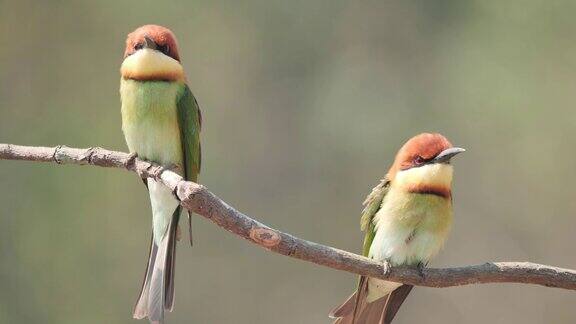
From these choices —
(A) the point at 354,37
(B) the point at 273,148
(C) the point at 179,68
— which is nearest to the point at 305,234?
(B) the point at 273,148

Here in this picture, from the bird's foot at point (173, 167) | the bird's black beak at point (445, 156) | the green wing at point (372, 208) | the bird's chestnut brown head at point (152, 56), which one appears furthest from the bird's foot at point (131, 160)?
the bird's black beak at point (445, 156)

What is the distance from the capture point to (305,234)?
7664 mm

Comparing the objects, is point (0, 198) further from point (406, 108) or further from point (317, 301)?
point (406, 108)

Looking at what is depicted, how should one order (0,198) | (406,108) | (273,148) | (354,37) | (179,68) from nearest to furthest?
1. (179,68)
2. (0,198)
3. (273,148)
4. (406,108)
5. (354,37)

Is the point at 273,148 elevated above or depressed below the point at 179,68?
below

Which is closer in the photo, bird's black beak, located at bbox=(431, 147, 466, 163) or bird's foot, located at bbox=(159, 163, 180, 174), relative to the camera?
bird's black beak, located at bbox=(431, 147, 466, 163)

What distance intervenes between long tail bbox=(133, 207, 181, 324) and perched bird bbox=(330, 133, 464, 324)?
456 mm

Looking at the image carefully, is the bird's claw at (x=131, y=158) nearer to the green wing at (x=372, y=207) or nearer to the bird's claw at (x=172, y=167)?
the bird's claw at (x=172, y=167)

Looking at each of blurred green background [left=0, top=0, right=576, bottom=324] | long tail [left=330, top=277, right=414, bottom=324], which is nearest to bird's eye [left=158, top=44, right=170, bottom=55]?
long tail [left=330, top=277, right=414, bottom=324]

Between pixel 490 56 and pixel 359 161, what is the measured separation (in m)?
2.09

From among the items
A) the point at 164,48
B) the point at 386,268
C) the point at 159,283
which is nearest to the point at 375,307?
the point at 386,268

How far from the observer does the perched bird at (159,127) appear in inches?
124

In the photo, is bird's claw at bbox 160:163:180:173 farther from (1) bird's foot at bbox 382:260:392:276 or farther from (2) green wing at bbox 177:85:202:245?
(1) bird's foot at bbox 382:260:392:276

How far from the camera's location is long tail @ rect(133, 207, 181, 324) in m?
3.16
